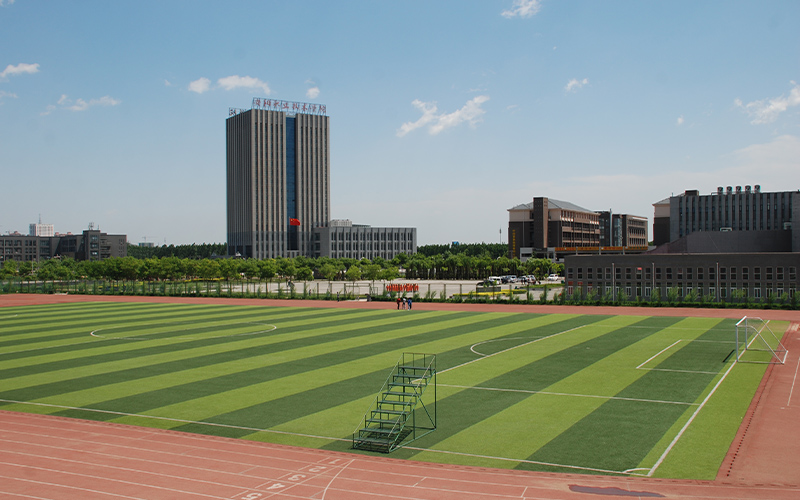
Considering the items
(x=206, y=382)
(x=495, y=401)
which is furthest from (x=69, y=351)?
(x=495, y=401)

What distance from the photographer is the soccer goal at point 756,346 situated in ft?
116

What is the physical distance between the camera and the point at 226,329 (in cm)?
5272

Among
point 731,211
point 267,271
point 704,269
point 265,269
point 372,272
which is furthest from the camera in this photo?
point 265,269

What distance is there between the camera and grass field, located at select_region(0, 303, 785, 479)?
20594 millimetres

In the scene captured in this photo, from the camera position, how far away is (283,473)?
1797 centimetres

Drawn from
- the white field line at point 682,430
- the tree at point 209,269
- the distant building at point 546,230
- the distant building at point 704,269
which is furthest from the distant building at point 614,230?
the white field line at point 682,430

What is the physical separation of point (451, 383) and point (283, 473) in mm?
13140

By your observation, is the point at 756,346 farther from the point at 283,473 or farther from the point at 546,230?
the point at 546,230

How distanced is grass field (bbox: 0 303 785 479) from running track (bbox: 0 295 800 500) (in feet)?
2.95

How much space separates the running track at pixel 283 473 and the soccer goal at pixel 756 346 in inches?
543

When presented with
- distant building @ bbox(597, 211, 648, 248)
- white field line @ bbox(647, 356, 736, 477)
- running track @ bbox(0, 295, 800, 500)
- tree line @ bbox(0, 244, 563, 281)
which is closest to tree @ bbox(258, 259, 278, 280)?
tree line @ bbox(0, 244, 563, 281)

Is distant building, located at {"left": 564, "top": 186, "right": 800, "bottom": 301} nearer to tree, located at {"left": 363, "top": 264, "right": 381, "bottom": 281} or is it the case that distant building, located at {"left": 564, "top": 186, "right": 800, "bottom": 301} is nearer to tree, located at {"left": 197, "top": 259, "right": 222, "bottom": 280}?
tree, located at {"left": 363, "top": 264, "right": 381, "bottom": 281}

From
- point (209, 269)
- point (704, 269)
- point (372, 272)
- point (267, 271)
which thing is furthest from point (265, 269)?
point (704, 269)

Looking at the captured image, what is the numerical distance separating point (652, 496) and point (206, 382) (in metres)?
21.7
